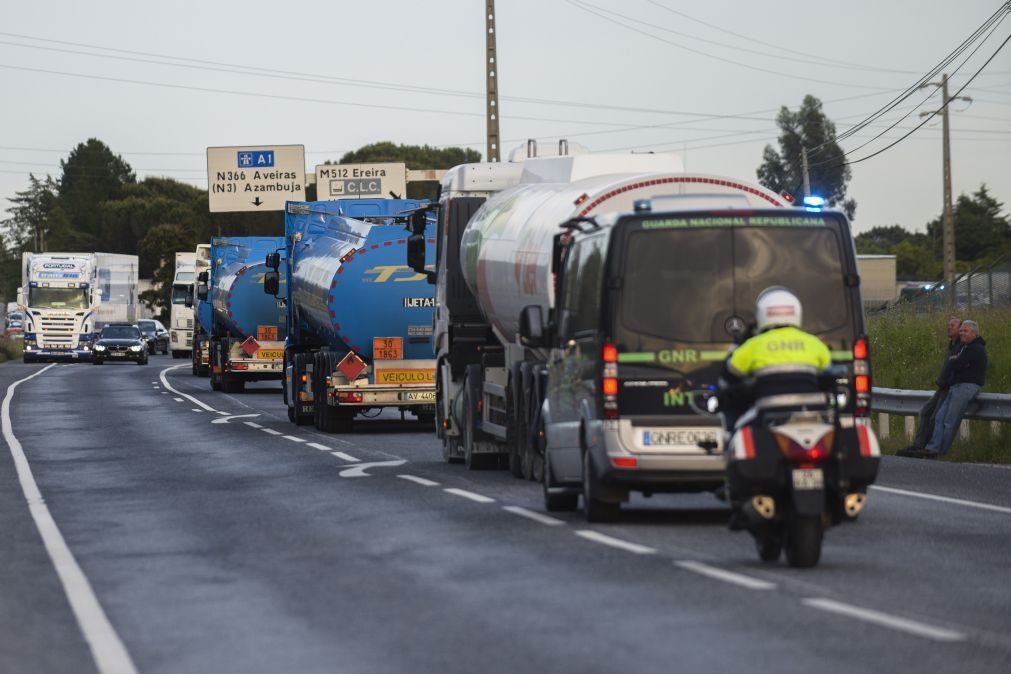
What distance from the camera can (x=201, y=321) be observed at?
57.7m

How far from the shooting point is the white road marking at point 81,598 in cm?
902

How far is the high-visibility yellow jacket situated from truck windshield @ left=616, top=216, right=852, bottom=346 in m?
2.58

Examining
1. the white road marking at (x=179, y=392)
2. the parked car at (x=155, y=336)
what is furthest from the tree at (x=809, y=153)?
the white road marking at (x=179, y=392)

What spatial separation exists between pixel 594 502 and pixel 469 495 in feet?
10.1

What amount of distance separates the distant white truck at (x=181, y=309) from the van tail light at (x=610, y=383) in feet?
191

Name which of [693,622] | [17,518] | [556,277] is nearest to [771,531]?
[693,622]

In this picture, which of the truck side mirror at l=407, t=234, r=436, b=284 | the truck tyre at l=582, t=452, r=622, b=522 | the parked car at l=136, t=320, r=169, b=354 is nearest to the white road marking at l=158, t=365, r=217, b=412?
the truck side mirror at l=407, t=234, r=436, b=284

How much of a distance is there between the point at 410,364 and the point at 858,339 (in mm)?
15404

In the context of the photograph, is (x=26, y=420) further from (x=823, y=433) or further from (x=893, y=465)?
(x=823, y=433)

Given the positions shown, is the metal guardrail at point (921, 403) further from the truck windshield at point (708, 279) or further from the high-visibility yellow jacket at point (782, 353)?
the high-visibility yellow jacket at point (782, 353)

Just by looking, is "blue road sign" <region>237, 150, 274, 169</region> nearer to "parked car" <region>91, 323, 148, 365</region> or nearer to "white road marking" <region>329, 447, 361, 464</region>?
"parked car" <region>91, 323, 148, 365</region>

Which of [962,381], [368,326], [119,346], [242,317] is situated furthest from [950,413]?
[119,346]

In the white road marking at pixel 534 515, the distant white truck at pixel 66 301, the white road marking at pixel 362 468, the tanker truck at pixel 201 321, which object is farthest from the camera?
the distant white truck at pixel 66 301

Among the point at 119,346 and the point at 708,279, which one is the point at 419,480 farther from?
the point at 119,346
